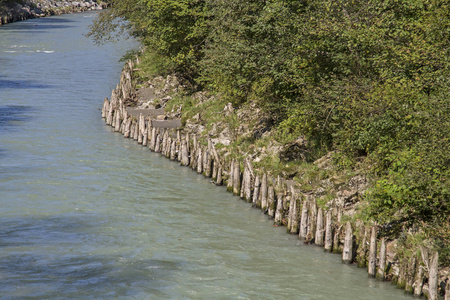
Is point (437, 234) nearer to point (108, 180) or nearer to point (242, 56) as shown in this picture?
point (242, 56)

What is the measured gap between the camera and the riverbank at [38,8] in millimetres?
98244

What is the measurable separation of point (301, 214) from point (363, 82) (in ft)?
16.0

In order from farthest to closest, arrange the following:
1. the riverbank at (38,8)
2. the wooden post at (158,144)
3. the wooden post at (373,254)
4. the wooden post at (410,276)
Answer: the riverbank at (38,8)
the wooden post at (158,144)
the wooden post at (373,254)
the wooden post at (410,276)

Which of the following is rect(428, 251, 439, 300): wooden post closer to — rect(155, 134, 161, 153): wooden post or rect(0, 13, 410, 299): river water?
rect(0, 13, 410, 299): river water

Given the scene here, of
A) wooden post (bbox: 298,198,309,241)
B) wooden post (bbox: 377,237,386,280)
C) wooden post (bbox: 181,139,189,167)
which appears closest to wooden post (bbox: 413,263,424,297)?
wooden post (bbox: 377,237,386,280)

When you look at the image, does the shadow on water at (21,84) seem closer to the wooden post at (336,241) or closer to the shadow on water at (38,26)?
the wooden post at (336,241)

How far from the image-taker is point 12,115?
118 ft

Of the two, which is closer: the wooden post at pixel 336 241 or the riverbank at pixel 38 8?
the wooden post at pixel 336 241

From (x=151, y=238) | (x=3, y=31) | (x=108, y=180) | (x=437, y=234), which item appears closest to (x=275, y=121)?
(x=108, y=180)

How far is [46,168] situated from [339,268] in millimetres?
14495

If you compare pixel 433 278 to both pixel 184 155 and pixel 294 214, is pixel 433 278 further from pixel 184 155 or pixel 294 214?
pixel 184 155

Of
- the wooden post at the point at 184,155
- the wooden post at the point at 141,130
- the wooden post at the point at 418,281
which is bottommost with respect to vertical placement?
the wooden post at the point at 418,281

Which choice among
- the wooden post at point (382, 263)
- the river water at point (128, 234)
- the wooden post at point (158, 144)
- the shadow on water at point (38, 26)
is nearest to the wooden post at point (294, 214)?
the river water at point (128, 234)

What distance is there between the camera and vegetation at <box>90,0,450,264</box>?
15.8 meters
